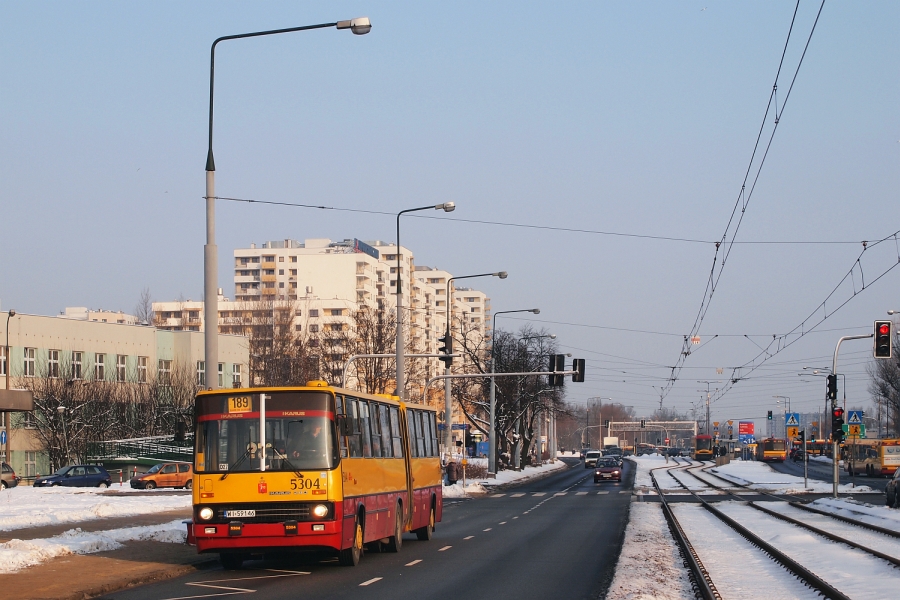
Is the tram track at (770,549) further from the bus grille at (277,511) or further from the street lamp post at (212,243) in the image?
the street lamp post at (212,243)

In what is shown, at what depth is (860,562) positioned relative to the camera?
60.4 ft

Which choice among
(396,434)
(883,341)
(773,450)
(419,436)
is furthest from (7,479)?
(773,450)

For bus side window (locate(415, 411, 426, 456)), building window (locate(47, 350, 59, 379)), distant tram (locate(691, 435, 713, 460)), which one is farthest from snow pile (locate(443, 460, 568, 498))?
distant tram (locate(691, 435, 713, 460))

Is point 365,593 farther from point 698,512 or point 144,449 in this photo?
point 144,449

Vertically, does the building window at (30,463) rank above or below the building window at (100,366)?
below

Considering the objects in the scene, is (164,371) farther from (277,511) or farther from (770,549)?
(277,511)

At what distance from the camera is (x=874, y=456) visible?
→ 74062mm

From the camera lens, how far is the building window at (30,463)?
226 ft

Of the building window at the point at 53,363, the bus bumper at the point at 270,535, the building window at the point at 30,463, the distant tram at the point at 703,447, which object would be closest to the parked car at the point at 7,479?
the building window at the point at 30,463

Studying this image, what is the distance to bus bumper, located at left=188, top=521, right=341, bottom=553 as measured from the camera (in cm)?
1638

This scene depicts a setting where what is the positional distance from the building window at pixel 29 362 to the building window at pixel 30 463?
503 cm

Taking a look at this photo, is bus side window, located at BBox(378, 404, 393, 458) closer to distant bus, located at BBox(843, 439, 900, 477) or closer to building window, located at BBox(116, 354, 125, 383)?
distant bus, located at BBox(843, 439, 900, 477)

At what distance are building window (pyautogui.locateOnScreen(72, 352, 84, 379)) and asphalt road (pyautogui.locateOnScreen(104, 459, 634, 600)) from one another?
50.2m

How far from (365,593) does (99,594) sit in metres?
3.31
